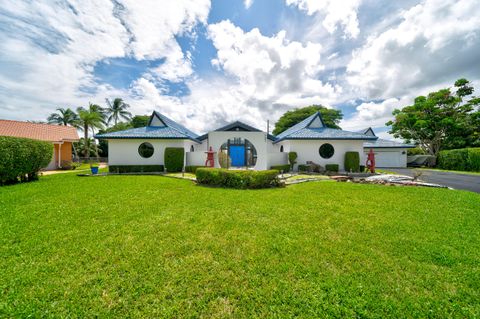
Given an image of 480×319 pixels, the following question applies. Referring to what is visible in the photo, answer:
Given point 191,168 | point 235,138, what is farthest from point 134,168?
point 235,138

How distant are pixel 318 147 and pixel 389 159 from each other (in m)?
14.1

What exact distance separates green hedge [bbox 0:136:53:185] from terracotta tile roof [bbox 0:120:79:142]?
11.2m

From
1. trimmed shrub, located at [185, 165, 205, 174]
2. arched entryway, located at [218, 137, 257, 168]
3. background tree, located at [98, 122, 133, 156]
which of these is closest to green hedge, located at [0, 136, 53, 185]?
trimmed shrub, located at [185, 165, 205, 174]

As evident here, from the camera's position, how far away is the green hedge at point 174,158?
14.7m

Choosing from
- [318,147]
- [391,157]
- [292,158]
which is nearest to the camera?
[292,158]

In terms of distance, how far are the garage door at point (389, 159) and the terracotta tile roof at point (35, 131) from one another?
37527mm

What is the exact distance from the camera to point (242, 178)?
8867mm

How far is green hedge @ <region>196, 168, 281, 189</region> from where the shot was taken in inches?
349

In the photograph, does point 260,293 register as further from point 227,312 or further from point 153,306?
point 153,306

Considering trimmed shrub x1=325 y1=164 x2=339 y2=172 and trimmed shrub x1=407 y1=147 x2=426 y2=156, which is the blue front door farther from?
trimmed shrub x1=407 y1=147 x2=426 y2=156

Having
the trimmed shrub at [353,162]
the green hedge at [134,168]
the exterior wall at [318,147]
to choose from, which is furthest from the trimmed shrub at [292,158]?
the green hedge at [134,168]

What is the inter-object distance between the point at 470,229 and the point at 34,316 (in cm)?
848

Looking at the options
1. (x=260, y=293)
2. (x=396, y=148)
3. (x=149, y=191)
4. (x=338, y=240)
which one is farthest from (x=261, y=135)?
(x=396, y=148)

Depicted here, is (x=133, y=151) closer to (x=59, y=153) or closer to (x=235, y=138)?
(x=235, y=138)
